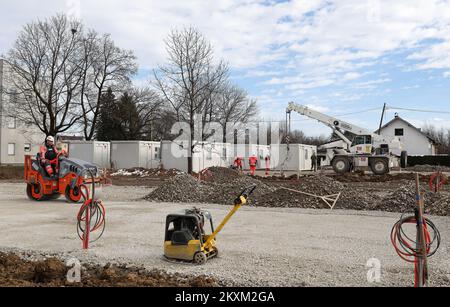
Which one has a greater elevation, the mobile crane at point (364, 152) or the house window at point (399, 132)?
the house window at point (399, 132)

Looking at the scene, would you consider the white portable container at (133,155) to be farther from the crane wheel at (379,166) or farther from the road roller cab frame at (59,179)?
the road roller cab frame at (59,179)

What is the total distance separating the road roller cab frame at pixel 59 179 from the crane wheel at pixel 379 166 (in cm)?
2304

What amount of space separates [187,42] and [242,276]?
2959cm

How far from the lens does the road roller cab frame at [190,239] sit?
6742 millimetres

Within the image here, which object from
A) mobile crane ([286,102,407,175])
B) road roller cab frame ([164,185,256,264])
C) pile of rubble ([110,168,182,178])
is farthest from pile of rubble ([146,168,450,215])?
mobile crane ([286,102,407,175])

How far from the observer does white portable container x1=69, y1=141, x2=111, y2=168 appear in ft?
122

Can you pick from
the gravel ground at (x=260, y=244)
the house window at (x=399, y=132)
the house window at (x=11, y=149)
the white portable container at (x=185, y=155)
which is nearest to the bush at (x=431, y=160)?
the house window at (x=399, y=132)

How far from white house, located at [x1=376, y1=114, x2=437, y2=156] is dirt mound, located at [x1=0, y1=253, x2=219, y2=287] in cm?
6313

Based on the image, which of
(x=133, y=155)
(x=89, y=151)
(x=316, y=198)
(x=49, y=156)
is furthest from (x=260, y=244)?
(x=89, y=151)

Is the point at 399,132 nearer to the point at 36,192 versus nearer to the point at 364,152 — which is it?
the point at 364,152

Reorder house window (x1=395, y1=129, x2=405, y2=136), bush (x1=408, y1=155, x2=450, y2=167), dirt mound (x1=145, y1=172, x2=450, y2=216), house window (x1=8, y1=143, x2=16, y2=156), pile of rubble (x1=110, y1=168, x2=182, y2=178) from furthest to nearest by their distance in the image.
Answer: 1. house window (x1=395, y1=129, x2=405, y2=136)
2. house window (x1=8, y1=143, x2=16, y2=156)
3. bush (x1=408, y1=155, x2=450, y2=167)
4. pile of rubble (x1=110, y1=168, x2=182, y2=178)
5. dirt mound (x1=145, y1=172, x2=450, y2=216)

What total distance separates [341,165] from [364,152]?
1.92 metres

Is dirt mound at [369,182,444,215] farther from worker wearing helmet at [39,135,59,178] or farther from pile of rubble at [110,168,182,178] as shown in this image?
pile of rubble at [110,168,182,178]

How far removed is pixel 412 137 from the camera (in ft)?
213
